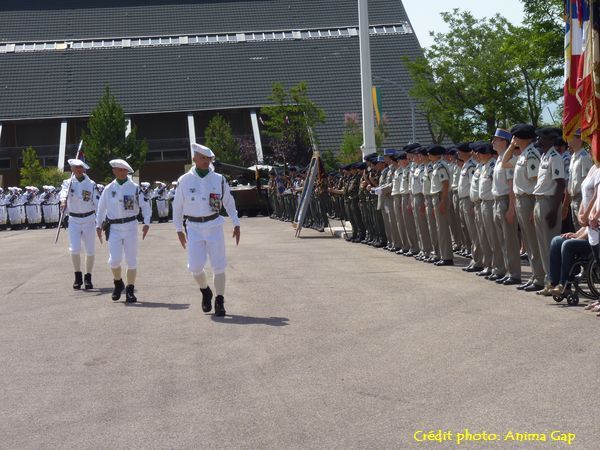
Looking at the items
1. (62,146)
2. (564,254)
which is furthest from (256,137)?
(564,254)

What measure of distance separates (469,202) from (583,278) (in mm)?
4760

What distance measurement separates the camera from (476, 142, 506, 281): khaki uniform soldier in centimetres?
1549

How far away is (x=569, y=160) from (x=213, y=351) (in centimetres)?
653

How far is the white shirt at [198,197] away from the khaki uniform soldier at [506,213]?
4.01 m

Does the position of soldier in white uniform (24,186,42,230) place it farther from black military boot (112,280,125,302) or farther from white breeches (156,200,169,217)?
black military boot (112,280,125,302)

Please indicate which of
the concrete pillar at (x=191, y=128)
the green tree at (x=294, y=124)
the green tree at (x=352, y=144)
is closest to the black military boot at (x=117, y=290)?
the green tree at (x=352, y=144)

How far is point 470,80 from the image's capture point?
4581 centimetres

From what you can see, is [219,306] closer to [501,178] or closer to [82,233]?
[501,178]

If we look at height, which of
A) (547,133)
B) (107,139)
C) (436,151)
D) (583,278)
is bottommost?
(583,278)

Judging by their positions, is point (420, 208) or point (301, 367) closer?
point (301, 367)

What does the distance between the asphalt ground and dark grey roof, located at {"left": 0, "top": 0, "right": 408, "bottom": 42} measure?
69.6m

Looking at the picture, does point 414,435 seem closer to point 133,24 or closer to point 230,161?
point 230,161

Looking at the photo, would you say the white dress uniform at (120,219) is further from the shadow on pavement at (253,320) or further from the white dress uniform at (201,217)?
the shadow on pavement at (253,320)

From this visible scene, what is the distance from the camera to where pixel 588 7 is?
1302 cm
